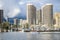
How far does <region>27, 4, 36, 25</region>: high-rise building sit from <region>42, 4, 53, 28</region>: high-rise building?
366 centimetres

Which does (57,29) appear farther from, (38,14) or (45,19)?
(38,14)

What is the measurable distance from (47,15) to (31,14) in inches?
238

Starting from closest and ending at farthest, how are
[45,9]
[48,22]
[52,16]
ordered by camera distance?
1. [48,22]
2. [52,16]
3. [45,9]

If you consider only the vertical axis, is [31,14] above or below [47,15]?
above

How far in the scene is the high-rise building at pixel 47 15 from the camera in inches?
2887

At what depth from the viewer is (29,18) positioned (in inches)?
3019

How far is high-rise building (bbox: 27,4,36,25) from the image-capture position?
249 ft

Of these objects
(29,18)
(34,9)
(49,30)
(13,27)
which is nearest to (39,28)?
(49,30)

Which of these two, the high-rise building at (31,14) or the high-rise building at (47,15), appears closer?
the high-rise building at (47,15)

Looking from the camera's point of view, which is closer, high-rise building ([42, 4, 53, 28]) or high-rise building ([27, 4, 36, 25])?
high-rise building ([42, 4, 53, 28])

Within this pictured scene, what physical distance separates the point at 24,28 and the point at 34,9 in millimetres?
22301

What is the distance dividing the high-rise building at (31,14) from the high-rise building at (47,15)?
366 cm

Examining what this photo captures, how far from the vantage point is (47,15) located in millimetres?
79500

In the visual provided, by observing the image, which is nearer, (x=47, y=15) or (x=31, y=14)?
(x=47, y=15)
